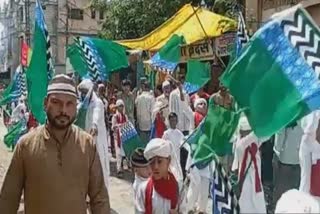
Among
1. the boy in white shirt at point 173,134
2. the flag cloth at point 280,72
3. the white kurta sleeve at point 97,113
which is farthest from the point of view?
the boy in white shirt at point 173,134

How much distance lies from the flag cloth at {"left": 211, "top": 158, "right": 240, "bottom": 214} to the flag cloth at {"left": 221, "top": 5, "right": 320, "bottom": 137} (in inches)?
42.2

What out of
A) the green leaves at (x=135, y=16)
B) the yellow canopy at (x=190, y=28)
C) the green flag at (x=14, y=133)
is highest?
the green leaves at (x=135, y=16)

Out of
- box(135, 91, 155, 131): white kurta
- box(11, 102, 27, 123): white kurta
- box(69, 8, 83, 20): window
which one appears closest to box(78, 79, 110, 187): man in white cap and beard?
box(135, 91, 155, 131): white kurta

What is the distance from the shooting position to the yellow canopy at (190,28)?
47.8ft

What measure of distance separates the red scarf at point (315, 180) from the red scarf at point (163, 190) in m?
1.31

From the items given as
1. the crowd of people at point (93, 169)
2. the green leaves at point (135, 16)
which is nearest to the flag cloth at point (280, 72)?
the crowd of people at point (93, 169)

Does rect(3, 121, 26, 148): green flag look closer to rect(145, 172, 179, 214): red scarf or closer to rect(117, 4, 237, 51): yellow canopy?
rect(117, 4, 237, 51): yellow canopy

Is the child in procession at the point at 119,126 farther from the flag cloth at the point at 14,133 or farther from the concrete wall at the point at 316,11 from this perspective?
the concrete wall at the point at 316,11

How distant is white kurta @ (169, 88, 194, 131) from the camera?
10.5m

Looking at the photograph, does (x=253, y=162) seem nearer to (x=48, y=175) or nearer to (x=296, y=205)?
(x=48, y=175)

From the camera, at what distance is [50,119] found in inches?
168

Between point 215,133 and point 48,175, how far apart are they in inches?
90.3

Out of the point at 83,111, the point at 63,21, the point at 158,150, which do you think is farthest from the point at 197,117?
the point at 63,21

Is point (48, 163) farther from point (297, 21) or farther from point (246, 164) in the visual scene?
point (246, 164)
